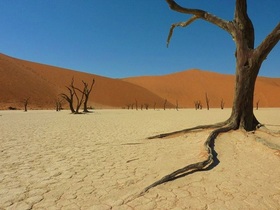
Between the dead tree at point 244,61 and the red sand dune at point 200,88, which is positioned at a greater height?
the red sand dune at point 200,88

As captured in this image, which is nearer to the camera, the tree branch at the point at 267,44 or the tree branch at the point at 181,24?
the tree branch at the point at 267,44

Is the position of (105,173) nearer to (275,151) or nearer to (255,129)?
(275,151)

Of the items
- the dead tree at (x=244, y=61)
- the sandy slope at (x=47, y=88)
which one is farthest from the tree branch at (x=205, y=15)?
the sandy slope at (x=47, y=88)

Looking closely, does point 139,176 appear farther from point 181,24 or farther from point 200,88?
point 200,88

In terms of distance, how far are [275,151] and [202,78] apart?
287 ft

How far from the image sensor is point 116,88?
74.6 metres

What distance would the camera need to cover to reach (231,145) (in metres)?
5.84

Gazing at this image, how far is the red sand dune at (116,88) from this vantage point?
50750mm

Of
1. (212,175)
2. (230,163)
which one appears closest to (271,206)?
(212,175)

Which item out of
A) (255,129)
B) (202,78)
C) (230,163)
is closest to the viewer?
(230,163)

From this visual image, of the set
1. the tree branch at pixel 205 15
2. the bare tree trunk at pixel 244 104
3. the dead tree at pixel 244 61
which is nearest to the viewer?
the dead tree at pixel 244 61

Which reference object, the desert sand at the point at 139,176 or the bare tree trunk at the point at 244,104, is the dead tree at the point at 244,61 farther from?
the desert sand at the point at 139,176

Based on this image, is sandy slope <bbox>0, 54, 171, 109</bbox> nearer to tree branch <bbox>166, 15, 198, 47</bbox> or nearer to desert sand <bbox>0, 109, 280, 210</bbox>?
tree branch <bbox>166, 15, 198, 47</bbox>

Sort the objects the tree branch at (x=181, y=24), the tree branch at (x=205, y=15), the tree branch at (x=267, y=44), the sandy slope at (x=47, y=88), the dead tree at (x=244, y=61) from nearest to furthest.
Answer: the tree branch at (x=267, y=44)
the dead tree at (x=244, y=61)
the tree branch at (x=205, y=15)
the tree branch at (x=181, y=24)
the sandy slope at (x=47, y=88)
